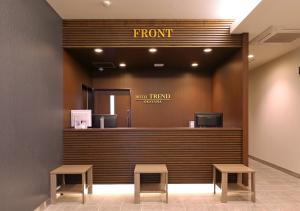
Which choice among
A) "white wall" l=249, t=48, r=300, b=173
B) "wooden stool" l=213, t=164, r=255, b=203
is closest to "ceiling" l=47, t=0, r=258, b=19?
"wooden stool" l=213, t=164, r=255, b=203

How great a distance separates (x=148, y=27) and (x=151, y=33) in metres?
0.14

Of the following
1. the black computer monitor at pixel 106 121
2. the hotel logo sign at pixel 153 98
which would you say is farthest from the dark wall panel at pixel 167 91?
the black computer monitor at pixel 106 121

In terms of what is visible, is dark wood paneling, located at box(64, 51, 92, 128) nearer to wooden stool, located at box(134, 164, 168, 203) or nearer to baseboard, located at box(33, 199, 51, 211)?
baseboard, located at box(33, 199, 51, 211)

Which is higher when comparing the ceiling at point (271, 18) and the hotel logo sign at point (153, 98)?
the ceiling at point (271, 18)

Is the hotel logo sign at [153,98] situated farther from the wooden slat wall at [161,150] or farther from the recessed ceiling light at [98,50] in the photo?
the wooden slat wall at [161,150]

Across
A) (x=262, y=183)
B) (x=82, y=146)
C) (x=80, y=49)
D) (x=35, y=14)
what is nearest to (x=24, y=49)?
(x=35, y=14)

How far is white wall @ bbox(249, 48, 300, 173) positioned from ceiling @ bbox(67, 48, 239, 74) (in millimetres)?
1879

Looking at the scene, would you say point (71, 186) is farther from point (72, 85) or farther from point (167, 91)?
point (167, 91)

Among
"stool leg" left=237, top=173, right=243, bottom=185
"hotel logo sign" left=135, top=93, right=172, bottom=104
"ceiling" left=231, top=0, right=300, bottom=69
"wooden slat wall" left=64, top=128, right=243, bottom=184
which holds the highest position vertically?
"ceiling" left=231, top=0, right=300, bottom=69

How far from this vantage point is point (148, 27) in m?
4.89

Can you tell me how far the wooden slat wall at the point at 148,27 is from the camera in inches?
192

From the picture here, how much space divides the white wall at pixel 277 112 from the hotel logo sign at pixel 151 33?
11.6 ft

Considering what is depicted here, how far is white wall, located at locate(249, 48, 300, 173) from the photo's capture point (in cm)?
615

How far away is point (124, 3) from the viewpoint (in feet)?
13.6
